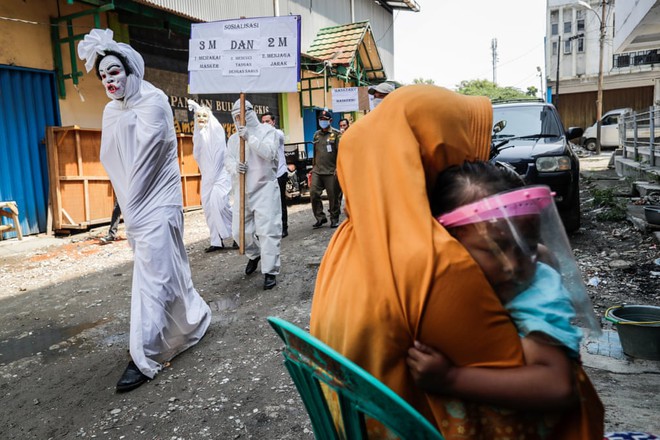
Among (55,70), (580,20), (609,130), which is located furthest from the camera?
(580,20)

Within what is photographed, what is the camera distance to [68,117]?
28.8ft

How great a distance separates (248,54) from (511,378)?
15.7 ft

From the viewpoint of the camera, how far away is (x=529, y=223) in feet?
3.48

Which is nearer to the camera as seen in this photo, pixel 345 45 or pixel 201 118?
pixel 201 118

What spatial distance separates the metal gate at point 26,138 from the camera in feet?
25.6

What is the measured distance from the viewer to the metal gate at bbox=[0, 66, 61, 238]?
25.6 ft

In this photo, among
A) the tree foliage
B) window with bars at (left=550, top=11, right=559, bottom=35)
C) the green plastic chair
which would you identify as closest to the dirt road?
the green plastic chair

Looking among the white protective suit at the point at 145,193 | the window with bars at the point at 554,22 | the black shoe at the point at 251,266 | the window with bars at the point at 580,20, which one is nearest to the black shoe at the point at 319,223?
the black shoe at the point at 251,266

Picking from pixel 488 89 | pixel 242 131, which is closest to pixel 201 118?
pixel 242 131

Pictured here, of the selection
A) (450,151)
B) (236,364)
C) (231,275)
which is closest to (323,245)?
(231,275)

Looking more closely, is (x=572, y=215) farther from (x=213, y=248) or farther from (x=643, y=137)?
(x=643, y=137)

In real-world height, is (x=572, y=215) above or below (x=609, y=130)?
below

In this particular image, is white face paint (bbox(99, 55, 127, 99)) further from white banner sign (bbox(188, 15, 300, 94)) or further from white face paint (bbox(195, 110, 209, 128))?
white face paint (bbox(195, 110, 209, 128))

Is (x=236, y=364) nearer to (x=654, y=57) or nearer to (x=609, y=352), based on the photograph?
(x=609, y=352)
